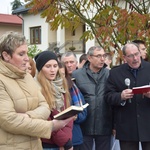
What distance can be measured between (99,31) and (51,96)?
7.34 feet

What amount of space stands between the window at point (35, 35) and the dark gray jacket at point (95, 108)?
78.0ft

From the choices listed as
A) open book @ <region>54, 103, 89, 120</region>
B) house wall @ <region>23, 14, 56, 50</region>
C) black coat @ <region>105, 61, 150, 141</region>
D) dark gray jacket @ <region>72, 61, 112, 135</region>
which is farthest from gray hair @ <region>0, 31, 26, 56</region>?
house wall @ <region>23, 14, 56, 50</region>

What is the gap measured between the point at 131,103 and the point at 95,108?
0.54 m

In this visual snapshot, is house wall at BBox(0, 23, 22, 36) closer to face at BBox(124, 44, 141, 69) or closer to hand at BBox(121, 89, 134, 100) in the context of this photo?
face at BBox(124, 44, 141, 69)

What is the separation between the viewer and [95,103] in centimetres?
432

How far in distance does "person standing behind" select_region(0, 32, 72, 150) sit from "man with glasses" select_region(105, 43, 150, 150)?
4.70 feet

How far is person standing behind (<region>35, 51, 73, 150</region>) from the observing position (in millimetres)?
3412

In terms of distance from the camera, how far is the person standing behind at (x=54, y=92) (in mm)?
3412

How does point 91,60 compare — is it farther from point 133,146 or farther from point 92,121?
point 133,146

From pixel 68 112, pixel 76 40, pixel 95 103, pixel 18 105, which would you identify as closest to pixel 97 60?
pixel 95 103

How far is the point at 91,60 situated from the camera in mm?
4535

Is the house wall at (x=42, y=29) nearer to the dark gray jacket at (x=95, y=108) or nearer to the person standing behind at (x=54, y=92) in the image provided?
the dark gray jacket at (x=95, y=108)

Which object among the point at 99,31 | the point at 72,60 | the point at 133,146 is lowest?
the point at 133,146

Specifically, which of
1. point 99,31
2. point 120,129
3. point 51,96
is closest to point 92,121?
point 120,129
